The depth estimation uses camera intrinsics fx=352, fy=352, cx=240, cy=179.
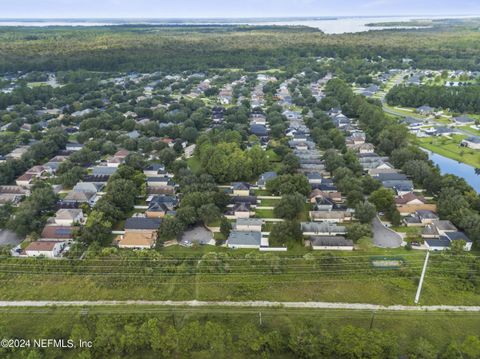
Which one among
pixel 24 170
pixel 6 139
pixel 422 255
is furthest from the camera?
pixel 6 139

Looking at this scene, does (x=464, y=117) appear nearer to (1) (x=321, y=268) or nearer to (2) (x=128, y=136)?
(1) (x=321, y=268)

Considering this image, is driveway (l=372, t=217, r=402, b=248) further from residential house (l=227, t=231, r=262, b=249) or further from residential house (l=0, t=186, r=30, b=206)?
residential house (l=0, t=186, r=30, b=206)

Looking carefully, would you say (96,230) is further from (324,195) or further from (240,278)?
(324,195)

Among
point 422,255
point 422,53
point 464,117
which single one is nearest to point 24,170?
point 422,255

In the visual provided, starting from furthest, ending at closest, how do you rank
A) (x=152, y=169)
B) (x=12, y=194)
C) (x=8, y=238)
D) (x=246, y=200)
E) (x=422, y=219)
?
1. (x=152, y=169)
2. (x=12, y=194)
3. (x=246, y=200)
4. (x=422, y=219)
5. (x=8, y=238)

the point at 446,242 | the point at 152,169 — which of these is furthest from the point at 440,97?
the point at 152,169
